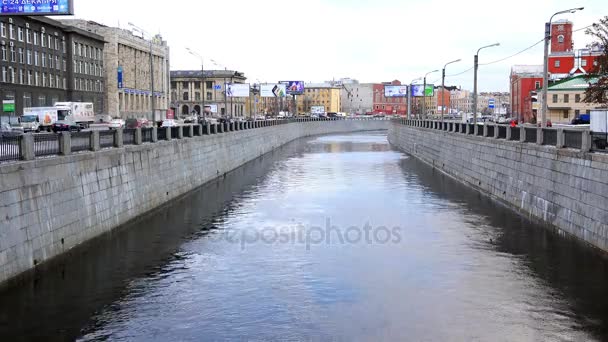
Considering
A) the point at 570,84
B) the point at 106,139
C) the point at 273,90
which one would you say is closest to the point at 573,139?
the point at 106,139

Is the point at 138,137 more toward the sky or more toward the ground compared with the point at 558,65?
more toward the ground

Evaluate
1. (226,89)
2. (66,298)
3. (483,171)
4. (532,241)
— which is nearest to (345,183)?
(483,171)

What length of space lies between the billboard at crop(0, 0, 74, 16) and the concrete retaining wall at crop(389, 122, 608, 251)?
2023 centimetres

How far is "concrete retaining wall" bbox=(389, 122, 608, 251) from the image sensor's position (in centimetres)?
2295

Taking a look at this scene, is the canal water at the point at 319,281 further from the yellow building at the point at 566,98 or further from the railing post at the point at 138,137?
the yellow building at the point at 566,98

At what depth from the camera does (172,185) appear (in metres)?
37.6

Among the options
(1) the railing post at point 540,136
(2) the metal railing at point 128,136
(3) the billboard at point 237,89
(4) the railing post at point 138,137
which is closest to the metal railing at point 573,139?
(1) the railing post at point 540,136

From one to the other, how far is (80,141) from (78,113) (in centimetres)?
4589

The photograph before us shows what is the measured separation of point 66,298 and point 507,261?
1400 cm

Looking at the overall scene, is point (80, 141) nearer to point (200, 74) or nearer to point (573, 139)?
point (573, 139)

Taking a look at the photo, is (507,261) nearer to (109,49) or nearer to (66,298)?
(66,298)

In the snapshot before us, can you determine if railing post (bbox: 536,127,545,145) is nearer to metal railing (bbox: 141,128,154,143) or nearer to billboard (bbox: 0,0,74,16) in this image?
metal railing (bbox: 141,128,154,143)

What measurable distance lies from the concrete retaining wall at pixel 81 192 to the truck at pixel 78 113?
25.5m

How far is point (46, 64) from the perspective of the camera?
292 feet
